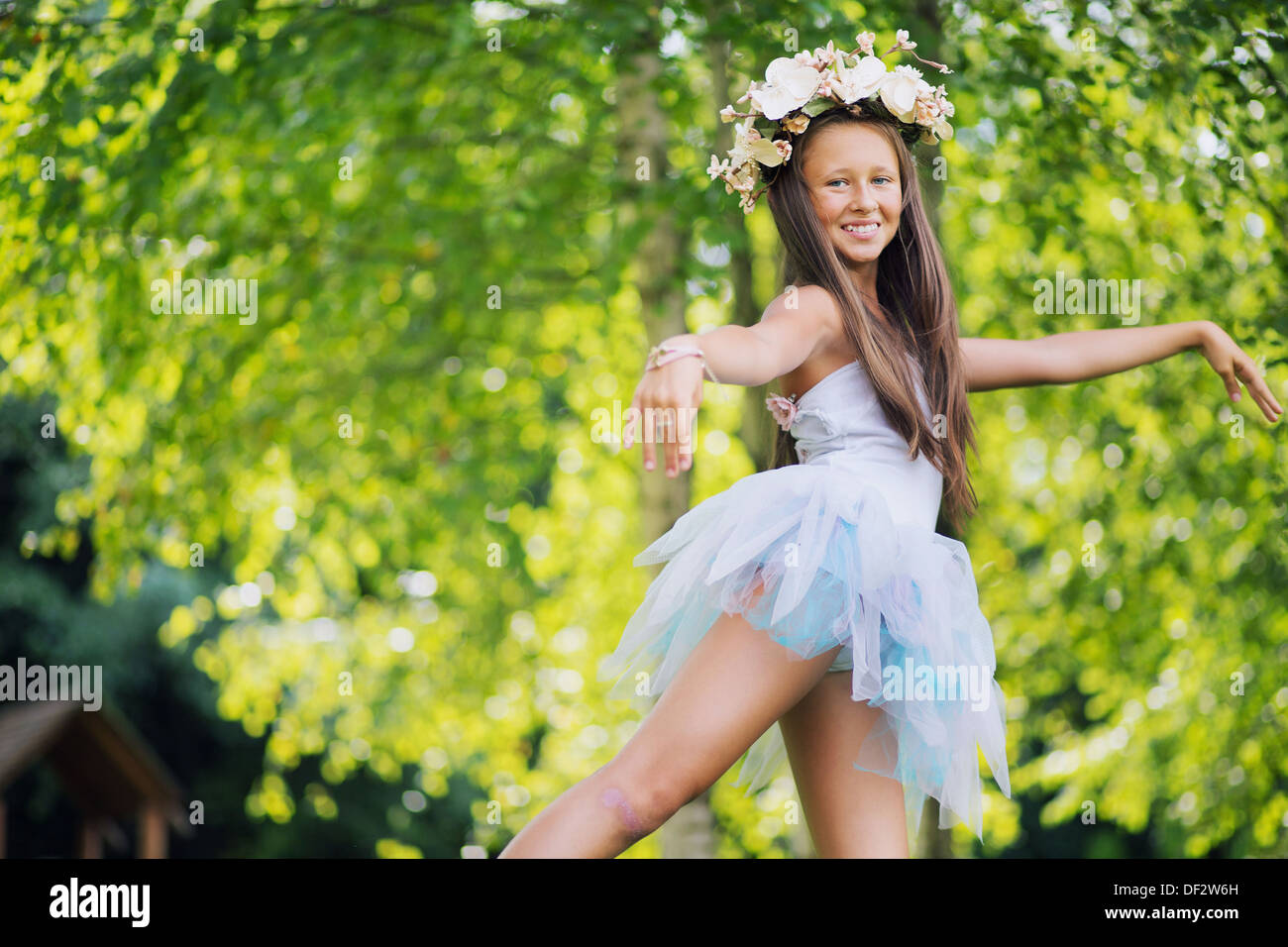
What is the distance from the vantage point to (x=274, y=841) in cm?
1401

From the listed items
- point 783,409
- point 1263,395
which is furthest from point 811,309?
point 1263,395

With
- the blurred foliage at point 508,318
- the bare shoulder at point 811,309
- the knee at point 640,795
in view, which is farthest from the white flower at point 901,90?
the blurred foliage at point 508,318

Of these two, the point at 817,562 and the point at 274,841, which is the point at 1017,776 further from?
the point at 274,841

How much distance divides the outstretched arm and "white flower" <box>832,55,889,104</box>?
51 cm

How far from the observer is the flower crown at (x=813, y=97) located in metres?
2.22

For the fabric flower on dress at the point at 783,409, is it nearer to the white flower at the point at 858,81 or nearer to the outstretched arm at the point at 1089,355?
the outstretched arm at the point at 1089,355

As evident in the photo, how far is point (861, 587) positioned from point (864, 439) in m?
0.29

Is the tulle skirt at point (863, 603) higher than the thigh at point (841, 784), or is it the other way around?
the tulle skirt at point (863, 603)

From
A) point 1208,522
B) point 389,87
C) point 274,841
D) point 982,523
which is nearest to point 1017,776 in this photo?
point 982,523

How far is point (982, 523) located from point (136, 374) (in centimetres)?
414

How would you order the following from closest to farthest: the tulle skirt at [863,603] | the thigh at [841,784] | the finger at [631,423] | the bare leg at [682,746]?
the finger at [631,423]
the bare leg at [682,746]
the tulle skirt at [863,603]
the thigh at [841,784]

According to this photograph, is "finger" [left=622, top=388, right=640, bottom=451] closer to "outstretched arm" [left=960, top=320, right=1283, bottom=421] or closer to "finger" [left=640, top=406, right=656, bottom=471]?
"finger" [left=640, top=406, right=656, bottom=471]

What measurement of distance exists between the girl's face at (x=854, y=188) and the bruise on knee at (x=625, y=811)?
104 cm
